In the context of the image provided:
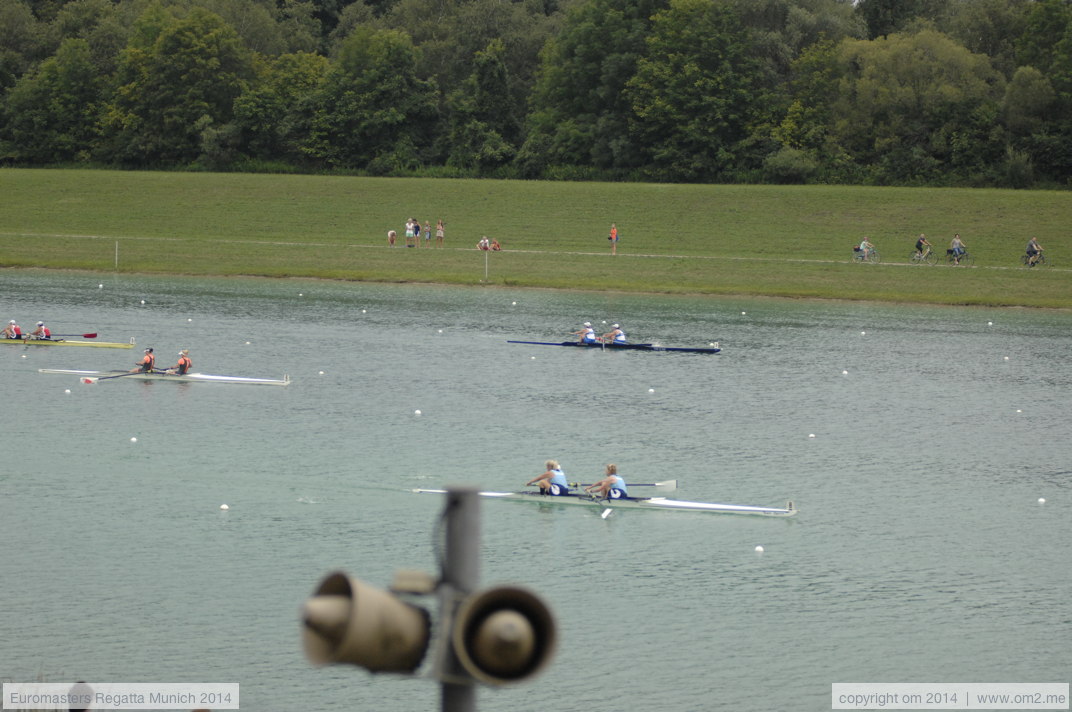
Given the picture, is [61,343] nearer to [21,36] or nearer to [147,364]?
[147,364]

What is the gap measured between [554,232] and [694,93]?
959 inches

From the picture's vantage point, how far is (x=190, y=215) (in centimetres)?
7744

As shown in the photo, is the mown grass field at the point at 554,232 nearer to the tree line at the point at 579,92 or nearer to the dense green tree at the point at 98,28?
the tree line at the point at 579,92

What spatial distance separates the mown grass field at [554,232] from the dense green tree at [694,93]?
755cm

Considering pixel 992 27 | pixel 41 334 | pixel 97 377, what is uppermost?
pixel 992 27

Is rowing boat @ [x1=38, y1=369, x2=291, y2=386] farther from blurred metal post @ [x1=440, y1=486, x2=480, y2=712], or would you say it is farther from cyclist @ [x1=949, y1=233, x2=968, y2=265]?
cyclist @ [x1=949, y1=233, x2=968, y2=265]

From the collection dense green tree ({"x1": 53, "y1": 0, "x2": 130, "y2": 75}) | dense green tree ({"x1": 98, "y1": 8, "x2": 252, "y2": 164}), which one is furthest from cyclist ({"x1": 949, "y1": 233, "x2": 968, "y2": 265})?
dense green tree ({"x1": 53, "y1": 0, "x2": 130, "y2": 75})

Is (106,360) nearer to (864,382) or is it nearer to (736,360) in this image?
(736,360)

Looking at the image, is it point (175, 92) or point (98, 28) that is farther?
point (98, 28)

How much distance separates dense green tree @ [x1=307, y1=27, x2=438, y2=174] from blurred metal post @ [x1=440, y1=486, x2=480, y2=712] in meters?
92.7

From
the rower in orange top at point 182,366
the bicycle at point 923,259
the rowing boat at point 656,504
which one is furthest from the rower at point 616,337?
the bicycle at point 923,259

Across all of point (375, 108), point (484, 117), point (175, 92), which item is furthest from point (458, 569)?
point (175, 92)

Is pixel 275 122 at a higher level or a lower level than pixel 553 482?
higher

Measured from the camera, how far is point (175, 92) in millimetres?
101125
